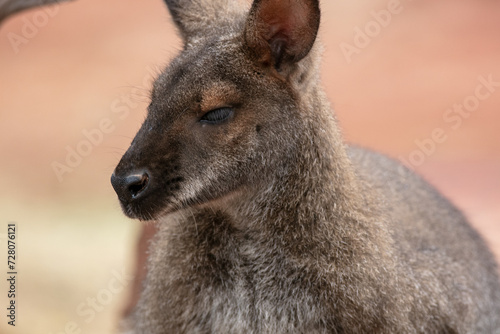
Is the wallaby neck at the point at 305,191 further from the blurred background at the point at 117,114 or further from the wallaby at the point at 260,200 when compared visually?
the blurred background at the point at 117,114

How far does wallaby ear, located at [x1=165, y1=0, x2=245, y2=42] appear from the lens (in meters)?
5.39

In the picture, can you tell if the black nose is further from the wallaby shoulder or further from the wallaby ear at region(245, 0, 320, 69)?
the wallaby shoulder

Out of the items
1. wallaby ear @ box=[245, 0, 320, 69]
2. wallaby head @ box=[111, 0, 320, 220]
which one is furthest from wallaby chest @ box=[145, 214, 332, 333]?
wallaby ear @ box=[245, 0, 320, 69]

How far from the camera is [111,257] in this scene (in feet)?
30.7

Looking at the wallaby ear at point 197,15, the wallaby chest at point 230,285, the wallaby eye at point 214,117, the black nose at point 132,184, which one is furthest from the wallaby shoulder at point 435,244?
the black nose at point 132,184

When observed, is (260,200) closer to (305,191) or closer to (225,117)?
(305,191)

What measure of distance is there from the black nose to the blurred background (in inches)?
154

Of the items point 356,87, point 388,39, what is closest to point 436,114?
point 356,87

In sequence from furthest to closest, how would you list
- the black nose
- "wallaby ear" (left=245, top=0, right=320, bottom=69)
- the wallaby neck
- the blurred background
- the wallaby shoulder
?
the blurred background → the wallaby shoulder → the wallaby neck → "wallaby ear" (left=245, top=0, right=320, bottom=69) → the black nose

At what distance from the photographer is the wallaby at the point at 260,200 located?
461 cm

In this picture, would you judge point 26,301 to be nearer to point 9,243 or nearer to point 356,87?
point 9,243

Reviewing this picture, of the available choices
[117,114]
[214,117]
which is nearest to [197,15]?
[214,117]

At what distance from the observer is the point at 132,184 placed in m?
4.47

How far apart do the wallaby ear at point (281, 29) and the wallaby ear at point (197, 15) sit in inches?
26.7
